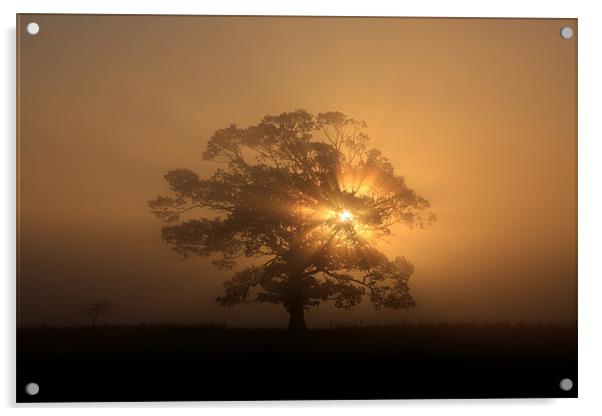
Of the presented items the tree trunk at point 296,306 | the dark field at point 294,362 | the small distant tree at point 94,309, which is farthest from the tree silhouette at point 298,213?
the small distant tree at point 94,309

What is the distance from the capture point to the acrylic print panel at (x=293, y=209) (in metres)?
3.32

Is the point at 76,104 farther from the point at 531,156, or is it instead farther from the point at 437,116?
the point at 531,156

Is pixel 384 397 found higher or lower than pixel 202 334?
lower

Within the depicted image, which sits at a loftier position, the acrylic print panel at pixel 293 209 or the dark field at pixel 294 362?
the acrylic print panel at pixel 293 209

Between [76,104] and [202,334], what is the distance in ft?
3.93

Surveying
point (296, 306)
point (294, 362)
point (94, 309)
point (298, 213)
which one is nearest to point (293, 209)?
point (298, 213)

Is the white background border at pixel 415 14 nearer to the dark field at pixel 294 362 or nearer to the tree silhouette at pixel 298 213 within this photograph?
the dark field at pixel 294 362

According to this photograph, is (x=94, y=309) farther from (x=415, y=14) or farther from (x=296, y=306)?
(x=415, y=14)

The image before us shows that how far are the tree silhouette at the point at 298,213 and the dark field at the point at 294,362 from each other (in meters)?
0.18

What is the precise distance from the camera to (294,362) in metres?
3.36

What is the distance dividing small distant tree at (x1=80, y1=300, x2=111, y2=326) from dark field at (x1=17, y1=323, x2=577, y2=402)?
60mm

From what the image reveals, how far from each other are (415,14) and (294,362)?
1723 millimetres

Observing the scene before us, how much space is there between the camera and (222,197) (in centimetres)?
336

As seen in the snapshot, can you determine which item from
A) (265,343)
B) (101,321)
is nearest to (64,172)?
(101,321)
